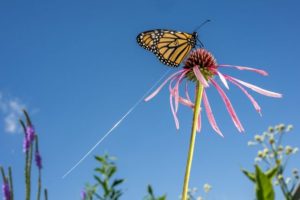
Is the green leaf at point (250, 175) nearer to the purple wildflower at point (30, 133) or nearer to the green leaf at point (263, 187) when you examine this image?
the green leaf at point (263, 187)

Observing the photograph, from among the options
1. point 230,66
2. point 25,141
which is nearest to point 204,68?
point 230,66

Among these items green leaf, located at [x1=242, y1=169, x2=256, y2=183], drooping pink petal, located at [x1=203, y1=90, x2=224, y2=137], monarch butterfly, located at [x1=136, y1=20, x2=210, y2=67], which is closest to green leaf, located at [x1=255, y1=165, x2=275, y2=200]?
green leaf, located at [x1=242, y1=169, x2=256, y2=183]

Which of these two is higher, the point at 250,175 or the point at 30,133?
the point at 30,133

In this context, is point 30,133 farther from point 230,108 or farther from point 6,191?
point 230,108

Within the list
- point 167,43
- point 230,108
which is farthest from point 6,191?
point 167,43

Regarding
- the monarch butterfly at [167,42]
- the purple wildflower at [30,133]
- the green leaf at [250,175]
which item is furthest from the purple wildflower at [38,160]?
the monarch butterfly at [167,42]

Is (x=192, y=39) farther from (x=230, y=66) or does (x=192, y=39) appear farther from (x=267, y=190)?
(x=267, y=190)

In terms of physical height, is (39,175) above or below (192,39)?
below
